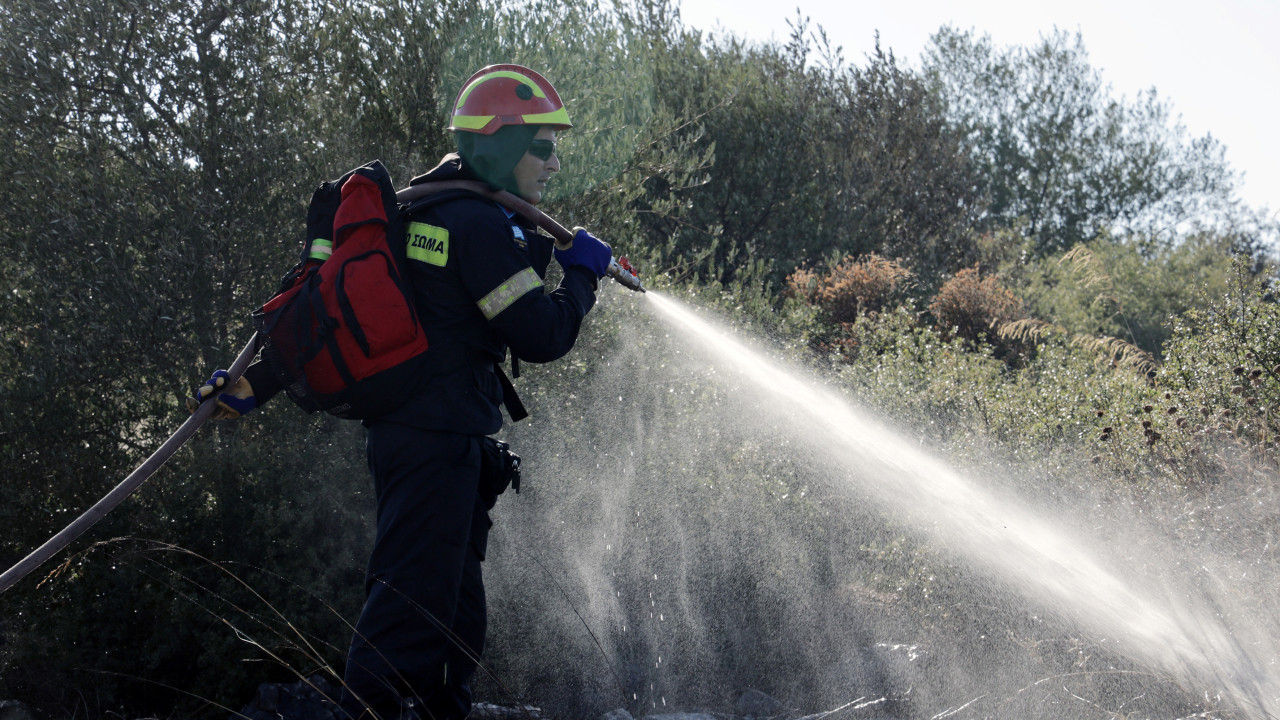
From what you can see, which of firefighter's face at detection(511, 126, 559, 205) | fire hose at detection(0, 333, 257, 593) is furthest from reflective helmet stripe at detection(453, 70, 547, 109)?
fire hose at detection(0, 333, 257, 593)

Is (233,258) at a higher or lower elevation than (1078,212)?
lower

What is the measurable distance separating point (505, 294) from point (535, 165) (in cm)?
61

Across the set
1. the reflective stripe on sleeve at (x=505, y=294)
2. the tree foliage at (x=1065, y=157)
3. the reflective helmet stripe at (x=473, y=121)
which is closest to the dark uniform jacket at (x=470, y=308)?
the reflective stripe on sleeve at (x=505, y=294)

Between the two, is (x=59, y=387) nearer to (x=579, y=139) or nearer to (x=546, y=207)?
(x=546, y=207)

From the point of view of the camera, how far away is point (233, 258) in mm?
5809

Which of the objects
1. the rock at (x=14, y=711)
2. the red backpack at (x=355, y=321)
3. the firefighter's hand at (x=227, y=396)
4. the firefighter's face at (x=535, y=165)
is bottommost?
the rock at (x=14, y=711)

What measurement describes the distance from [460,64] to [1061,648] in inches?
203

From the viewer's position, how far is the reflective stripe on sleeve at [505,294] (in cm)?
273

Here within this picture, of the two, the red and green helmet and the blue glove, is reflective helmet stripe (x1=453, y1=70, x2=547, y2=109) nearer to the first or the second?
the red and green helmet

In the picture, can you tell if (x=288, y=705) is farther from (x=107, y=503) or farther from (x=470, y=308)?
(x=470, y=308)

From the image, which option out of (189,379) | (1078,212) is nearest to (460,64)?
(189,379)

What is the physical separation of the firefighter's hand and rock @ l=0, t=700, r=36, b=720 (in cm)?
313

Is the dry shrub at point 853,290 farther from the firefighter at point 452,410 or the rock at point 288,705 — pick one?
the firefighter at point 452,410

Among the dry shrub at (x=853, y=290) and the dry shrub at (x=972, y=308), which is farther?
the dry shrub at (x=972, y=308)
